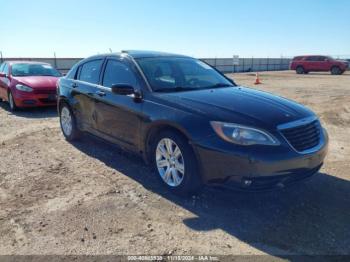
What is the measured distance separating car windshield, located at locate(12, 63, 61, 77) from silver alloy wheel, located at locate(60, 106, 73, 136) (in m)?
4.63

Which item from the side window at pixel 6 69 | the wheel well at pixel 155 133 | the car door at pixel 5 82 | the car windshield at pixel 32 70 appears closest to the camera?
the wheel well at pixel 155 133

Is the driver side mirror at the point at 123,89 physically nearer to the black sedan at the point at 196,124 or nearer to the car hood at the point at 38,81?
the black sedan at the point at 196,124

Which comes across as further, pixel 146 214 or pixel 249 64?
pixel 249 64

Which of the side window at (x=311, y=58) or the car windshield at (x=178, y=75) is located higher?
the side window at (x=311, y=58)

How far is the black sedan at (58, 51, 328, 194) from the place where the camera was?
3.56m

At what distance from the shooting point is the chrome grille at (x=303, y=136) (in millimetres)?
3699

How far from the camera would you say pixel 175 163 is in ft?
13.6

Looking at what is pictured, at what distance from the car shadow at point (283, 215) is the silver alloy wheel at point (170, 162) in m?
0.20

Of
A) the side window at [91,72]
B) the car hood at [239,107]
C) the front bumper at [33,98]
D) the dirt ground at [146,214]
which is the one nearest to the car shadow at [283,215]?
the dirt ground at [146,214]

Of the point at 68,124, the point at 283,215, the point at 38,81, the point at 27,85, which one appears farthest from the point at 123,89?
the point at 38,81

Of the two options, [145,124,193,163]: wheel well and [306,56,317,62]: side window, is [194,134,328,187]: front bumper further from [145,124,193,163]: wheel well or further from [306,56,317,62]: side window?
[306,56,317,62]: side window

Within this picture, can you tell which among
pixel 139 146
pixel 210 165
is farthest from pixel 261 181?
pixel 139 146

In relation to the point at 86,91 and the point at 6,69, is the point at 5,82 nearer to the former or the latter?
the point at 6,69

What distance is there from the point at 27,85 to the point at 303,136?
26.4 feet
